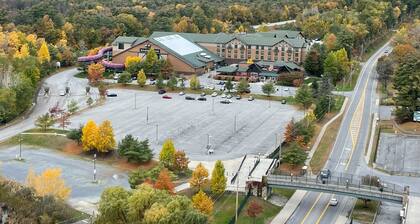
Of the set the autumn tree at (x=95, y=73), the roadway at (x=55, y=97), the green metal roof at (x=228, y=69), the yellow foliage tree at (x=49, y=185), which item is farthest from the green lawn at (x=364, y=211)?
the green metal roof at (x=228, y=69)

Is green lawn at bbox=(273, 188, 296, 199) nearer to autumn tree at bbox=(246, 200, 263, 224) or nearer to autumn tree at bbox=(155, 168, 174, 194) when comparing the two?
autumn tree at bbox=(246, 200, 263, 224)

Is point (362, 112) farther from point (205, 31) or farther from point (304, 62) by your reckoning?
point (205, 31)

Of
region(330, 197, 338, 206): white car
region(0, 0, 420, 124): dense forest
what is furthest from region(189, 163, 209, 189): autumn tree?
region(0, 0, 420, 124): dense forest

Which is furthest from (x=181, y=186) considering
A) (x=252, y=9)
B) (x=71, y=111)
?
(x=252, y=9)

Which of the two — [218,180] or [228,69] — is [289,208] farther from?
[228,69]

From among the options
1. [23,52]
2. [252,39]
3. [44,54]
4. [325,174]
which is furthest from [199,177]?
[252,39]

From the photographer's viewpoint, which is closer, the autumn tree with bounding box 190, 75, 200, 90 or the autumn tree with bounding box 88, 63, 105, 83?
the autumn tree with bounding box 190, 75, 200, 90
